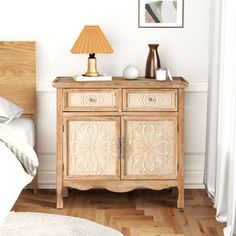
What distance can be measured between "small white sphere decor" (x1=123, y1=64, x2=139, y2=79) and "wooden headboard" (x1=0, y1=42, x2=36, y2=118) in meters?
0.68

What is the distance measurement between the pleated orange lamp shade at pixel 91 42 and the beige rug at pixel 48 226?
3.55 feet

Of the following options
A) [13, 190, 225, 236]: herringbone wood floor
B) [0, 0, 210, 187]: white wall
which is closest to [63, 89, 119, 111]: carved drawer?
[0, 0, 210, 187]: white wall

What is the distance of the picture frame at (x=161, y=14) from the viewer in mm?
4316

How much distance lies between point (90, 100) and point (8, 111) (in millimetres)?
529

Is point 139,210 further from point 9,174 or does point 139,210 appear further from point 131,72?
point 9,174

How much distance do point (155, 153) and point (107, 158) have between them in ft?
1.01

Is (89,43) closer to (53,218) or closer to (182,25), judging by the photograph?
(182,25)

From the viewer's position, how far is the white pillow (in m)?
3.89

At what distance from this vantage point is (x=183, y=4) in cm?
432

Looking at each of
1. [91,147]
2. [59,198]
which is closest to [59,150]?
[91,147]

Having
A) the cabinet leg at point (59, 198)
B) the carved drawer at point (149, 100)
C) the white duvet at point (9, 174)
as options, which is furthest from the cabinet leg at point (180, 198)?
the white duvet at point (9, 174)

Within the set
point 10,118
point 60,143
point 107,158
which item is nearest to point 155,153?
point 107,158

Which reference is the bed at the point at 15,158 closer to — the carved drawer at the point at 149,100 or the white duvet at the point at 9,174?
the white duvet at the point at 9,174

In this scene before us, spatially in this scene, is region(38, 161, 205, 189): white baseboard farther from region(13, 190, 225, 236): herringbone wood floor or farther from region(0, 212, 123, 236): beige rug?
region(0, 212, 123, 236): beige rug
